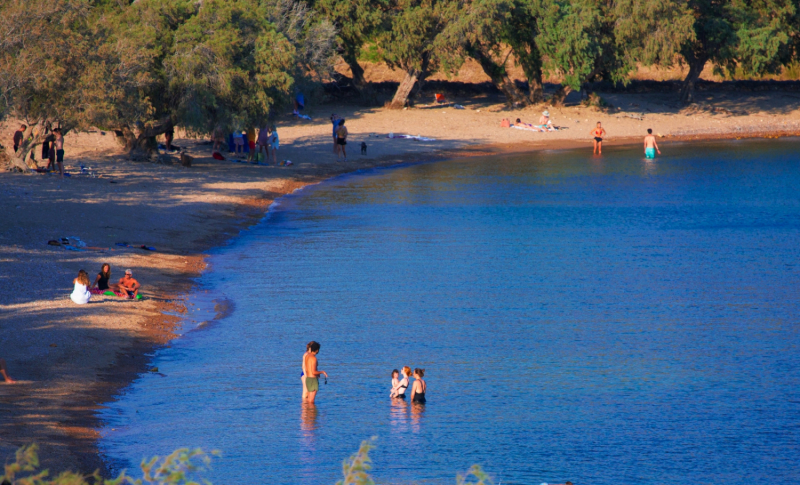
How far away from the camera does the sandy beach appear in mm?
12617

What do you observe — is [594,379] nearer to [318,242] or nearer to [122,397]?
[122,397]

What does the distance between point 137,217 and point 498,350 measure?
45.4ft

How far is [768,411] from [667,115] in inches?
1886

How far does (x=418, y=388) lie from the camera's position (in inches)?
501

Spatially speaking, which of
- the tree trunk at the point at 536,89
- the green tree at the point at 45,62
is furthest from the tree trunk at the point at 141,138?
the tree trunk at the point at 536,89

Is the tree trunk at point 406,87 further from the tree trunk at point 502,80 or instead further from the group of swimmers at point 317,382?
the group of swimmers at point 317,382

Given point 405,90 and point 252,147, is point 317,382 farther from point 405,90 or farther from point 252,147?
point 405,90

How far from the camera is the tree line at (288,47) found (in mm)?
27438

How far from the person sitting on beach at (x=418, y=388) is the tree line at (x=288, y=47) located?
18.5 meters

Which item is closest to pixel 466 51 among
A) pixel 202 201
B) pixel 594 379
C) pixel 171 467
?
pixel 202 201

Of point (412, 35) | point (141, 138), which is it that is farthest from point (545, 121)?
point (141, 138)

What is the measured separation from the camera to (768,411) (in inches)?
497

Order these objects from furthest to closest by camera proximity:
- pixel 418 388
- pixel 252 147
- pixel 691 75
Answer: pixel 691 75, pixel 252 147, pixel 418 388

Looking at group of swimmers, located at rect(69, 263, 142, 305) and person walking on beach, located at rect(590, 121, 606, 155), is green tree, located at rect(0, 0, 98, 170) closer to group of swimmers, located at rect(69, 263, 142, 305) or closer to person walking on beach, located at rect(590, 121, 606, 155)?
group of swimmers, located at rect(69, 263, 142, 305)
